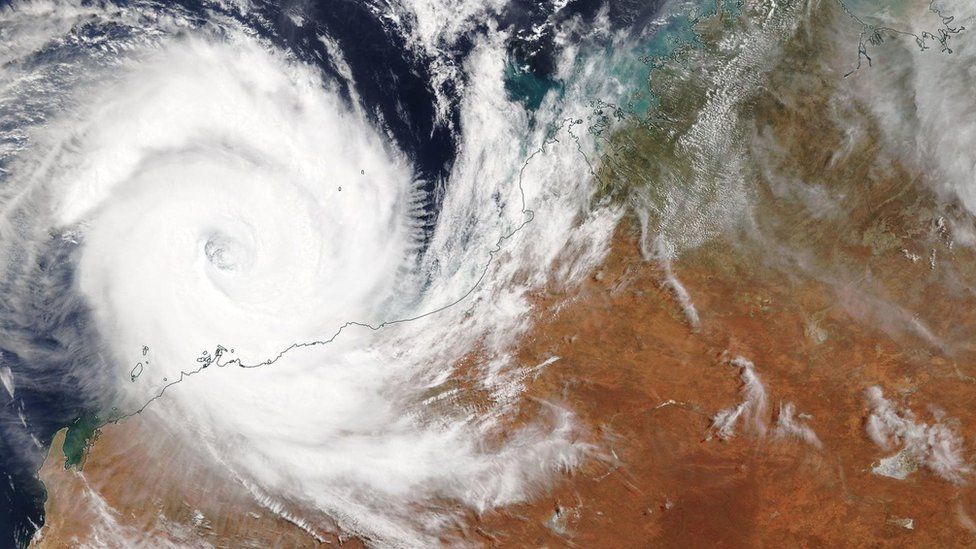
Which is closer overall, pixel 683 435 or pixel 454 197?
pixel 683 435

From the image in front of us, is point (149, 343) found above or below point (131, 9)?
below

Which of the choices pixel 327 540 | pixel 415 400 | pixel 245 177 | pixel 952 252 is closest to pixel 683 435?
pixel 415 400

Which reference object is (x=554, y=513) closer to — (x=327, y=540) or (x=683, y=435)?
(x=683, y=435)

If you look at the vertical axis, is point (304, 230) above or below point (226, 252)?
above

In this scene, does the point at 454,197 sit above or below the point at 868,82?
below

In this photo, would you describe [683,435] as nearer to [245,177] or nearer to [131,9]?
[245,177]

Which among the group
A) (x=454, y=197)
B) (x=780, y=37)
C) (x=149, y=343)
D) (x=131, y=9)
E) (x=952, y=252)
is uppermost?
(x=780, y=37)

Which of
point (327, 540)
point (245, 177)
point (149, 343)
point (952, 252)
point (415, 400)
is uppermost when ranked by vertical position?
point (952, 252)

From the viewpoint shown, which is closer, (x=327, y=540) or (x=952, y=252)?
(x=952, y=252)

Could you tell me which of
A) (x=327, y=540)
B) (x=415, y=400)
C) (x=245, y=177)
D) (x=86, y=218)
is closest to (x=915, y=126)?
(x=415, y=400)
